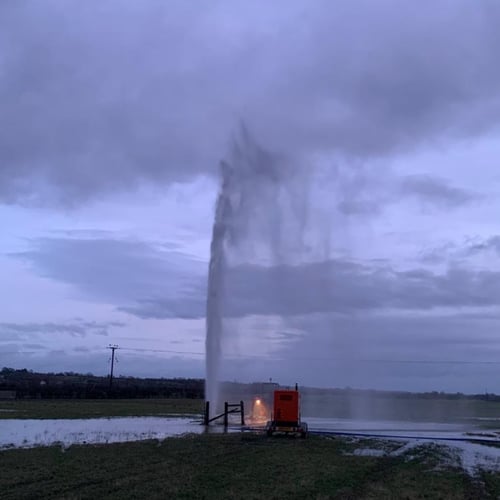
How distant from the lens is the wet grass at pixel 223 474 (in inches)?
657

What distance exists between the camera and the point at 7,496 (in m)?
15.7

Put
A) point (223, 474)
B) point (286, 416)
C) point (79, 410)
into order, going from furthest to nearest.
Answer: point (79, 410) → point (286, 416) → point (223, 474)

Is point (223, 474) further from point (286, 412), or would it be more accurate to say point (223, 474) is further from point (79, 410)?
point (79, 410)

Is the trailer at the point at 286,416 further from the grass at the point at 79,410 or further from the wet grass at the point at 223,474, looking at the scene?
the grass at the point at 79,410

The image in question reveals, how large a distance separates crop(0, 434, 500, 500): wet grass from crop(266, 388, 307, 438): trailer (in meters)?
6.01

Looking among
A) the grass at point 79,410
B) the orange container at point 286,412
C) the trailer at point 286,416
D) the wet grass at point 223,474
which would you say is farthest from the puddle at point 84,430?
the grass at point 79,410

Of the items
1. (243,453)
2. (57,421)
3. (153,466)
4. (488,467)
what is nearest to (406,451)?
(488,467)

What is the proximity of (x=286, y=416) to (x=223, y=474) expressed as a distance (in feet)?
51.3

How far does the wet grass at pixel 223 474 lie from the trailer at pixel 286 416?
601 centimetres

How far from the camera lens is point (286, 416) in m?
35.3

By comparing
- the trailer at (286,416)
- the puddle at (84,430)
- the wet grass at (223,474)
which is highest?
the trailer at (286,416)

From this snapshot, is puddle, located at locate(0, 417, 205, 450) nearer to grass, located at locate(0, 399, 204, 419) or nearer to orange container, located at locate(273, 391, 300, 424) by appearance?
orange container, located at locate(273, 391, 300, 424)

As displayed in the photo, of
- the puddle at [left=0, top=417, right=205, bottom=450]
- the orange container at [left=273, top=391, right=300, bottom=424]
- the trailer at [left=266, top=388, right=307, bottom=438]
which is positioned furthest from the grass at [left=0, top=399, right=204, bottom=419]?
the orange container at [left=273, top=391, right=300, bottom=424]

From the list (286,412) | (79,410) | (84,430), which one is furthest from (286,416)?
(79,410)
